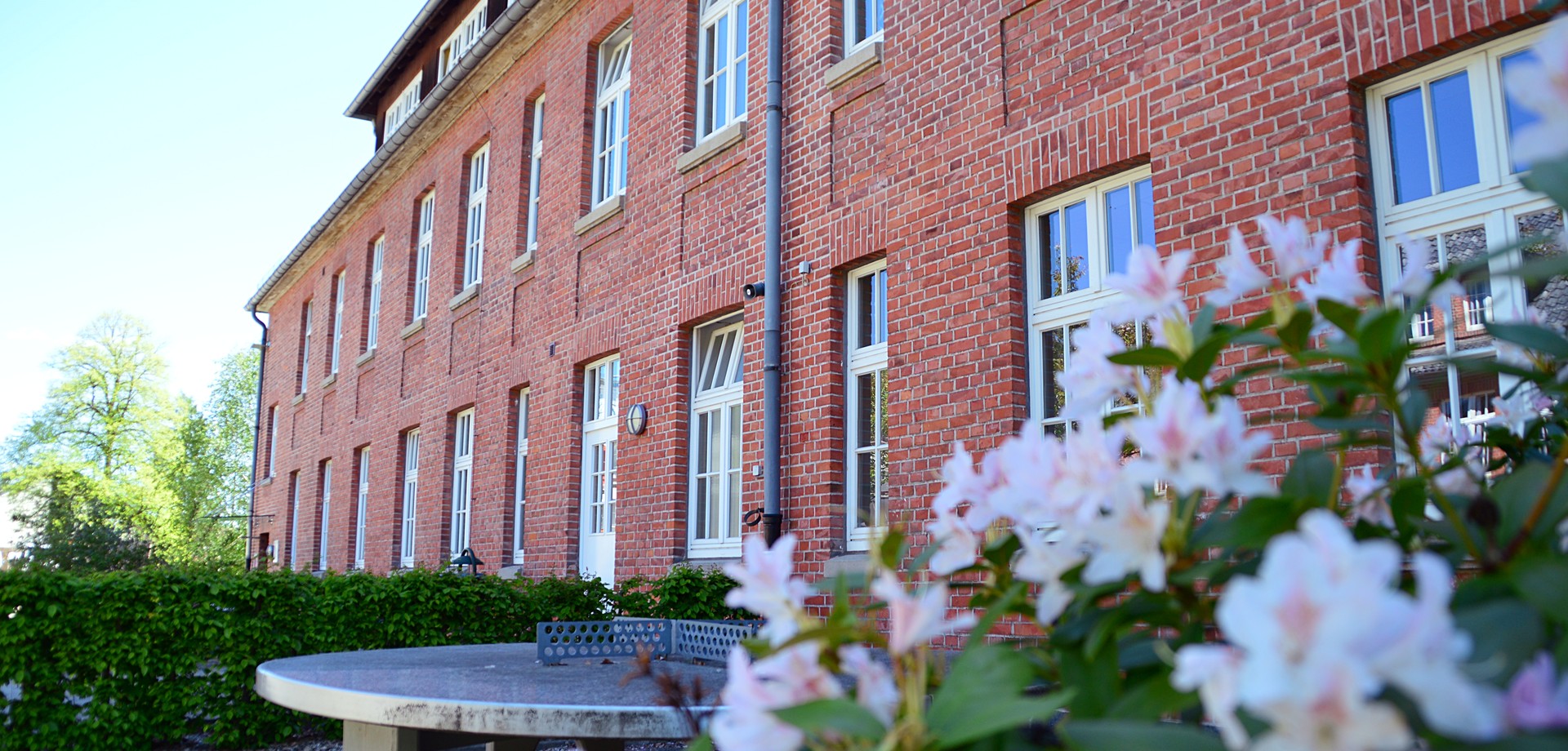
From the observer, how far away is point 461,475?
43.8 feet

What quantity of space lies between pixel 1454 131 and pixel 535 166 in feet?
32.3

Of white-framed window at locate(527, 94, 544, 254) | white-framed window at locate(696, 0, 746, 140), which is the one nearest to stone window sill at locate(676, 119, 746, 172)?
white-framed window at locate(696, 0, 746, 140)

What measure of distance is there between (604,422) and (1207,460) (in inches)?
381

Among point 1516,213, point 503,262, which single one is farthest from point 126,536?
point 1516,213

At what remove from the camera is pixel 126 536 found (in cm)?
2342

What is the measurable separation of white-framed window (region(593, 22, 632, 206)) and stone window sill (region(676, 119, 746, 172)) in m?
1.59

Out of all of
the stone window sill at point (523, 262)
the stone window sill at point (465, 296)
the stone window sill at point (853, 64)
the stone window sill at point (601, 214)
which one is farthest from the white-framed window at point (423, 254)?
the stone window sill at point (853, 64)

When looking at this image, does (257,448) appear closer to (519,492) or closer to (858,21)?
(519,492)

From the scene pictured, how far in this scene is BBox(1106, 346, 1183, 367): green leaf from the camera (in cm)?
100

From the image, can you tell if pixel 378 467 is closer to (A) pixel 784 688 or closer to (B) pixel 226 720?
(B) pixel 226 720

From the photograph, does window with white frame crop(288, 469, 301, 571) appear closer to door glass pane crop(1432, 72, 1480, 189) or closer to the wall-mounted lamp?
the wall-mounted lamp

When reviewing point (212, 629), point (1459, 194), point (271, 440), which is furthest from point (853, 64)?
point (271, 440)

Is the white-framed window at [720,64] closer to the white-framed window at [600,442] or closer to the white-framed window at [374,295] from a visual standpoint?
the white-framed window at [600,442]

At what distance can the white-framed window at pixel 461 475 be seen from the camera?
1317 centimetres
